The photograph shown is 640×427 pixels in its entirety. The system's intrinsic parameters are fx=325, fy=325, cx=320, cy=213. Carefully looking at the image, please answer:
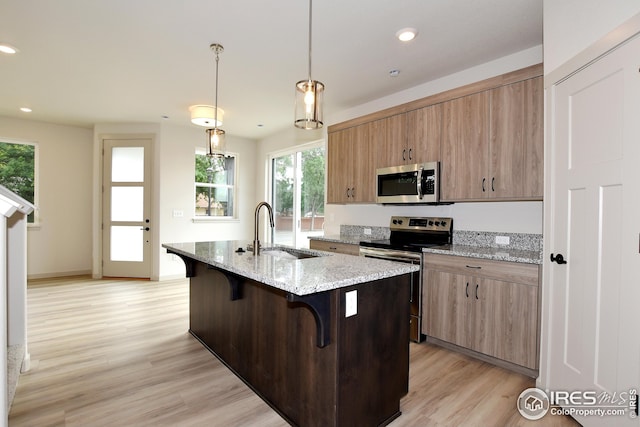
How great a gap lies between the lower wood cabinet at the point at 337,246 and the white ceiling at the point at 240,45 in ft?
6.01

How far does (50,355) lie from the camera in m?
2.72

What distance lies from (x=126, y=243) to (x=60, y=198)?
1.37 meters

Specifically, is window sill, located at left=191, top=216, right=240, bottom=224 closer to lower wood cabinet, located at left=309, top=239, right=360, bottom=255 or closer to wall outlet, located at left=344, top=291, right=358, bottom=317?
lower wood cabinet, located at left=309, top=239, right=360, bottom=255

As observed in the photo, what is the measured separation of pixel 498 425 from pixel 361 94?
348 cm

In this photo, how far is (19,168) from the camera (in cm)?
532

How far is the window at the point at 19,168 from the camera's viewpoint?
5223 millimetres

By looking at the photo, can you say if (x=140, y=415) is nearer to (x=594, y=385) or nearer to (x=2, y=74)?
(x=594, y=385)

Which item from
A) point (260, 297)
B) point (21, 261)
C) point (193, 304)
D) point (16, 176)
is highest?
point (16, 176)

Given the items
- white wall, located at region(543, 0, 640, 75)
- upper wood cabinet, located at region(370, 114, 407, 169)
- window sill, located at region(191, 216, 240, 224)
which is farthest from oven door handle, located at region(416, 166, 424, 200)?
window sill, located at region(191, 216, 240, 224)

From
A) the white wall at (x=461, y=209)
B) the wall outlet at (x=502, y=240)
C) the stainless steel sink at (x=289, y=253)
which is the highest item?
the white wall at (x=461, y=209)

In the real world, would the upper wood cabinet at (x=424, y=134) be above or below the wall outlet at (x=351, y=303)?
above

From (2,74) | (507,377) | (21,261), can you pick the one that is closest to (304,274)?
(507,377)

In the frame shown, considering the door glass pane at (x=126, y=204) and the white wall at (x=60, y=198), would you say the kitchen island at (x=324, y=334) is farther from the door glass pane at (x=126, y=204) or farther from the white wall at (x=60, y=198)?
the white wall at (x=60, y=198)

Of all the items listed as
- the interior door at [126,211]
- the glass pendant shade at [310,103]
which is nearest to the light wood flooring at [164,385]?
the glass pendant shade at [310,103]
